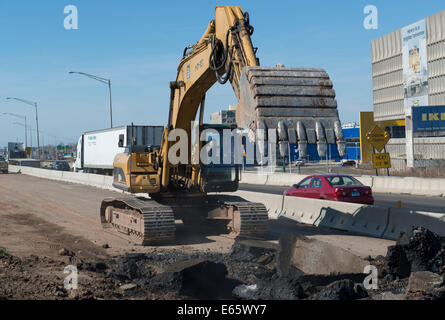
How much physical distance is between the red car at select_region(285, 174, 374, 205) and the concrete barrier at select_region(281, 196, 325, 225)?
120cm

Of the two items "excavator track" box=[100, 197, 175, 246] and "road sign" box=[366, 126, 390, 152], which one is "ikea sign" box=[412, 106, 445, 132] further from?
"excavator track" box=[100, 197, 175, 246]

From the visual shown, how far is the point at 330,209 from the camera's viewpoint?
16.0 m

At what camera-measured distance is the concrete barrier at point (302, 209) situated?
A: 16719 mm

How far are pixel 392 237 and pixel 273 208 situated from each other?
6250mm

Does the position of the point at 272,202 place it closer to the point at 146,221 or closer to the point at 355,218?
the point at 355,218

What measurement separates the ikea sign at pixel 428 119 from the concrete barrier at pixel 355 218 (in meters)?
37.0

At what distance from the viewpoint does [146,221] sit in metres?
12.5

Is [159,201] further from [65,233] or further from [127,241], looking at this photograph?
[65,233]

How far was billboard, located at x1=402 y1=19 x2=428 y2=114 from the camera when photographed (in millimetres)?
64812

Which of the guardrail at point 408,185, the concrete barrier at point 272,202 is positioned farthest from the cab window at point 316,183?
the guardrail at point 408,185

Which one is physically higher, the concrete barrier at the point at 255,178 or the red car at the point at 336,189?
the red car at the point at 336,189

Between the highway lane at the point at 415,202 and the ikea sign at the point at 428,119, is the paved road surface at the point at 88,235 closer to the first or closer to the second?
the highway lane at the point at 415,202

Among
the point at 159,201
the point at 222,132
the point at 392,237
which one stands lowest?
the point at 392,237
